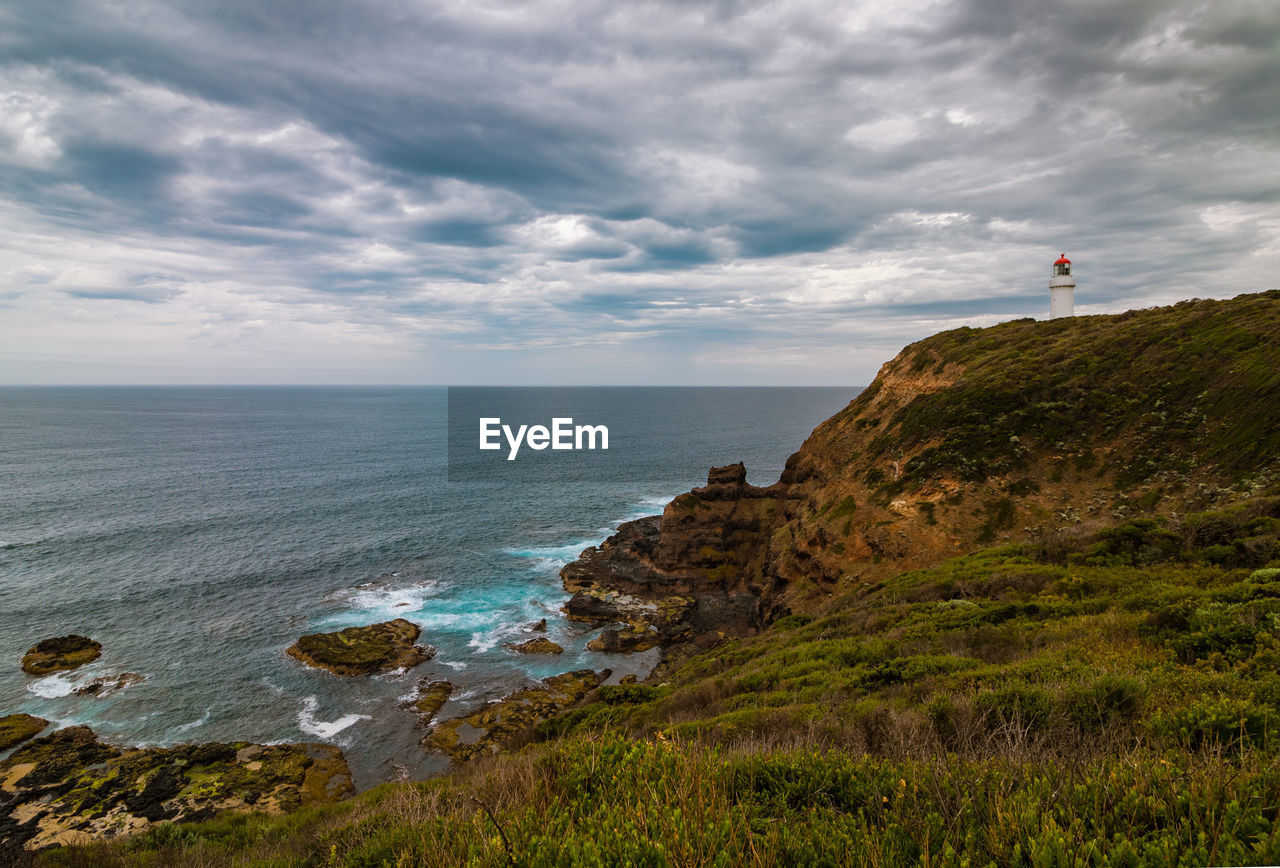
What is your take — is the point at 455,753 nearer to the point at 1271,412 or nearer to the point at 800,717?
the point at 800,717

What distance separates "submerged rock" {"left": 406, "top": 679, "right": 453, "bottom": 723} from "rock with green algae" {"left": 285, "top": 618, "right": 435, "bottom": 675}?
10.6ft

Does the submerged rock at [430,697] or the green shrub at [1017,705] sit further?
the submerged rock at [430,697]

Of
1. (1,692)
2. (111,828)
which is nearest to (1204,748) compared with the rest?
(111,828)

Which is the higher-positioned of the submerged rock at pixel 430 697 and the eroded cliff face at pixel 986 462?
the eroded cliff face at pixel 986 462

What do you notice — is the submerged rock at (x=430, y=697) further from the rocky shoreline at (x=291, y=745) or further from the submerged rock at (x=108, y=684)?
the submerged rock at (x=108, y=684)

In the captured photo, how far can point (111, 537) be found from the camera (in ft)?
186

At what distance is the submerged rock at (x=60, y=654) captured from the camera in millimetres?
35781

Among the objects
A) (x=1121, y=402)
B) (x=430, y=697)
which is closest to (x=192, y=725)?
(x=430, y=697)

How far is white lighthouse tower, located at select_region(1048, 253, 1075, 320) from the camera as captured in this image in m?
51.6

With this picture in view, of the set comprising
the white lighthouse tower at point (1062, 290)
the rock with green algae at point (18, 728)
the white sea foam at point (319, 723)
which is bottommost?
the white sea foam at point (319, 723)

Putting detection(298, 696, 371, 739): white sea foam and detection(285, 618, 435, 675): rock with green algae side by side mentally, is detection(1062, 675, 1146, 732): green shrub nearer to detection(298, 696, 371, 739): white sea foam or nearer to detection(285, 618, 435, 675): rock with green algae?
detection(298, 696, 371, 739): white sea foam

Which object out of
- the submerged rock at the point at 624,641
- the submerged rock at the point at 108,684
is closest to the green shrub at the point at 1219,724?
the submerged rock at the point at 624,641

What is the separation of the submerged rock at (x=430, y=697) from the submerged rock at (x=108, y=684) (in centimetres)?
1754

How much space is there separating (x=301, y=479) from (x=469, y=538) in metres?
42.7
